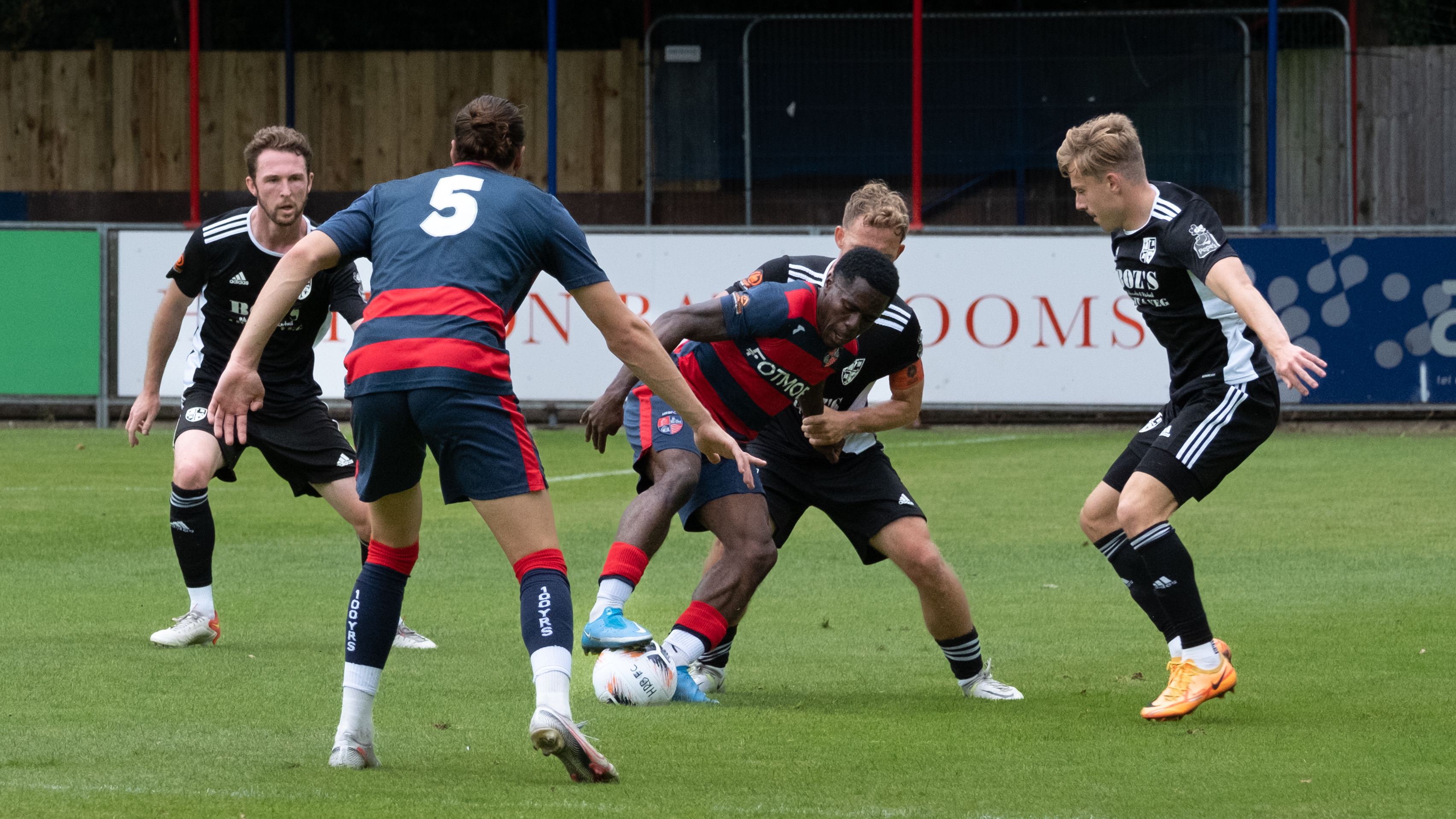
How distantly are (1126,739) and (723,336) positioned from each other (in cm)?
180

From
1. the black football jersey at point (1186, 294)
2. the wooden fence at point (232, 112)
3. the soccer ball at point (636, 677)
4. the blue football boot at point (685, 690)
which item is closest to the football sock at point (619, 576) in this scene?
the soccer ball at point (636, 677)

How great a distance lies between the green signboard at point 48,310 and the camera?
1547 cm

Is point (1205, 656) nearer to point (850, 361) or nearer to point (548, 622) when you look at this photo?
point (850, 361)

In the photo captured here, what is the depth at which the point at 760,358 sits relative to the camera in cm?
605

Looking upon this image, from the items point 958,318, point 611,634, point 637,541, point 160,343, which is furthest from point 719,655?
point 958,318

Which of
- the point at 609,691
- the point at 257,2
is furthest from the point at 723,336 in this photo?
the point at 257,2

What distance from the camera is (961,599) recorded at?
20.1ft

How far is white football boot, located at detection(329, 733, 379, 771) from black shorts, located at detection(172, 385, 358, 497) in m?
2.70

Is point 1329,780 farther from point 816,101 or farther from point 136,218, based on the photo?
point 136,218

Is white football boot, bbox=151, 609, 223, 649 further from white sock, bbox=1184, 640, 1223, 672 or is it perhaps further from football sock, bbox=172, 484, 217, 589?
white sock, bbox=1184, 640, 1223, 672

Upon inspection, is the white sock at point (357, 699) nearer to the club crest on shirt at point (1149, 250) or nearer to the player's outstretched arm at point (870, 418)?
the player's outstretched arm at point (870, 418)

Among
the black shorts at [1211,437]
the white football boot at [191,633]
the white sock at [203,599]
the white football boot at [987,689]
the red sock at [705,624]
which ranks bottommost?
the white football boot at [987,689]

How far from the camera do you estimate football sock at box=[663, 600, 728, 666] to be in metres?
5.89

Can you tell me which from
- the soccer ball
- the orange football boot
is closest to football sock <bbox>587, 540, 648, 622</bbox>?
the soccer ball
